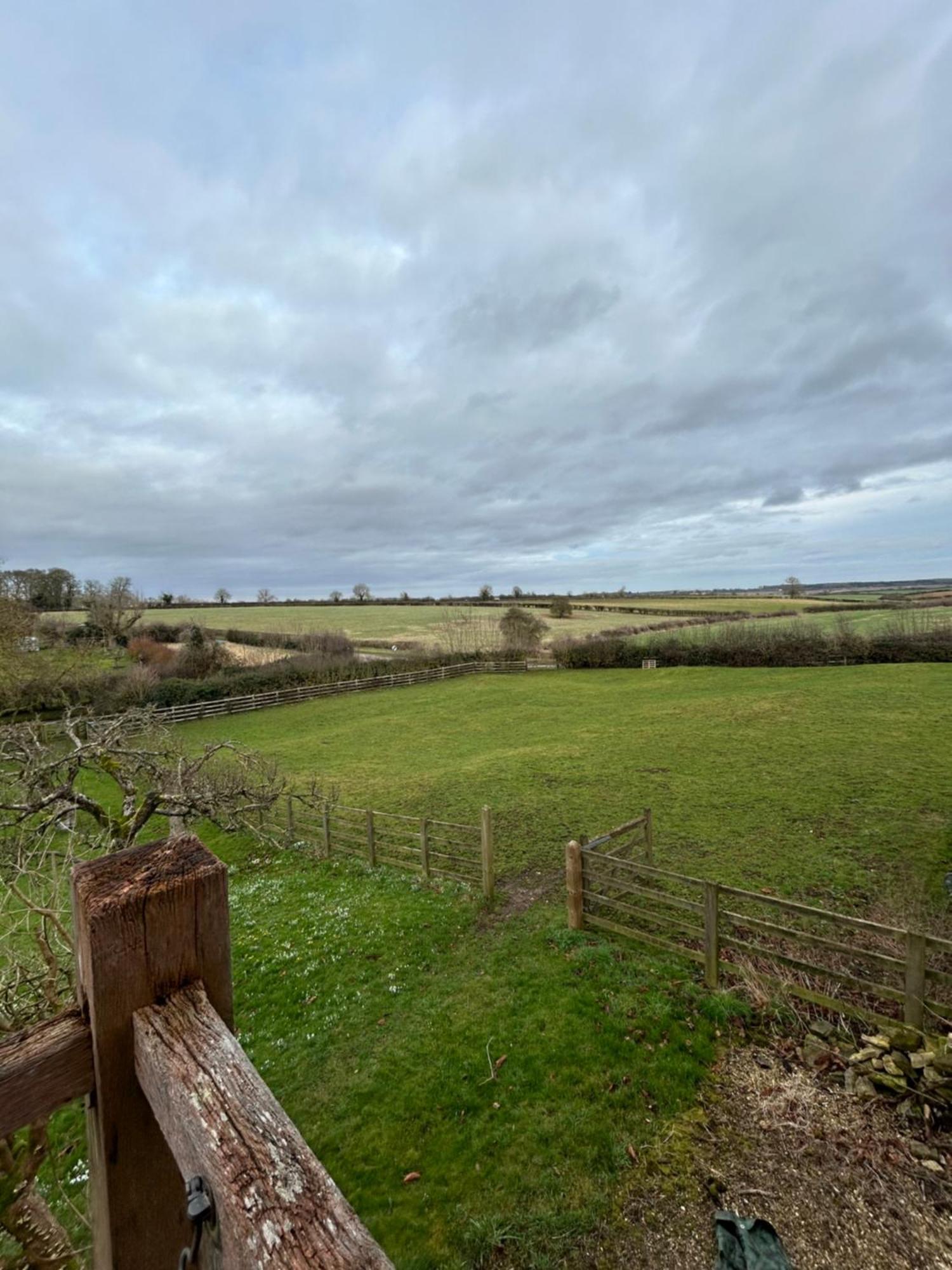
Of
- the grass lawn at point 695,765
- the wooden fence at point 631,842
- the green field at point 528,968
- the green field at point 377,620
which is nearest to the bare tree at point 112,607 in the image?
the green field at point 377,620

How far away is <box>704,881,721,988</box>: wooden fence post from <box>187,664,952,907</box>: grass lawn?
9.12ft

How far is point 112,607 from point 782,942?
37793 mm

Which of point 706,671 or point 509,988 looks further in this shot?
point 706,671

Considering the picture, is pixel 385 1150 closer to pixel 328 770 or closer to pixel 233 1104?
pixel 233 1104

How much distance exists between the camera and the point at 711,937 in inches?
232

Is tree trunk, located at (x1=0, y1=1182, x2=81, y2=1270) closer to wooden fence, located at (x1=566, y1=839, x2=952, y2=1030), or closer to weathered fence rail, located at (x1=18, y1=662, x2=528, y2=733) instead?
wooden fence, located at (x1=566, y1=839, x2=952, y2=1030)

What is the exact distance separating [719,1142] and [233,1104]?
16.4 feet

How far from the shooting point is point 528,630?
138ft

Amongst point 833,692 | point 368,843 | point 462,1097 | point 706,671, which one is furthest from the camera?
point 706,671

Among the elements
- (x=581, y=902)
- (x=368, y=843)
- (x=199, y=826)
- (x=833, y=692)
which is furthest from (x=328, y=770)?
(x=833, y=692)

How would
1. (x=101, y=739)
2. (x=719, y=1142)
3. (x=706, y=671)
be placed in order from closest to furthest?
(x=719, y=1142), (x=101, y=739), (x=706, y=671)

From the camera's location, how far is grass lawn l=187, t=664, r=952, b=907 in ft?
30.3

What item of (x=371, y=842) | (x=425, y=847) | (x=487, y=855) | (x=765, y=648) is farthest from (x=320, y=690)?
(x=765, y=648)

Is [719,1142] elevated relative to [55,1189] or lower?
elevated
